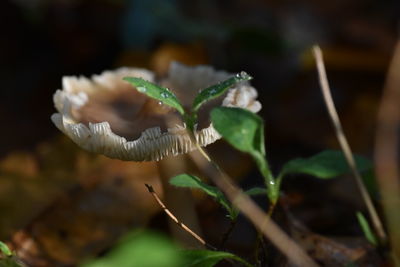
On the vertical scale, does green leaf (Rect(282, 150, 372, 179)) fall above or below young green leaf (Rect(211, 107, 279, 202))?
below

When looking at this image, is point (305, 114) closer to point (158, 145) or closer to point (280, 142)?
point (280, 142)

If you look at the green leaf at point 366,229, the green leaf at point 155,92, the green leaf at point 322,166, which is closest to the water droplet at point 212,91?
the green leaf at point 155,92

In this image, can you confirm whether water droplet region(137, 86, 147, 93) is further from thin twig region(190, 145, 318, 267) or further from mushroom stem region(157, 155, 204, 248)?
mushroom stem region(157, 155, 204, 248)

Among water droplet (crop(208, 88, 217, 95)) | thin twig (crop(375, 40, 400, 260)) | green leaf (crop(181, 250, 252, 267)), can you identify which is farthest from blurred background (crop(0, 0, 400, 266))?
water droplet (crop(208, 88, 217, 95))

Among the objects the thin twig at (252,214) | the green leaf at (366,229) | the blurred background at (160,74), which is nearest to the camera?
the thin twig at (252,214)

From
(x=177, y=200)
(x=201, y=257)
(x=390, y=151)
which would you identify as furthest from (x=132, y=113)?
(x=390, y=151)

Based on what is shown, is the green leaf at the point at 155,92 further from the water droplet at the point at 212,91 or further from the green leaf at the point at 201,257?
A: the green leaf at the point at 201,257
